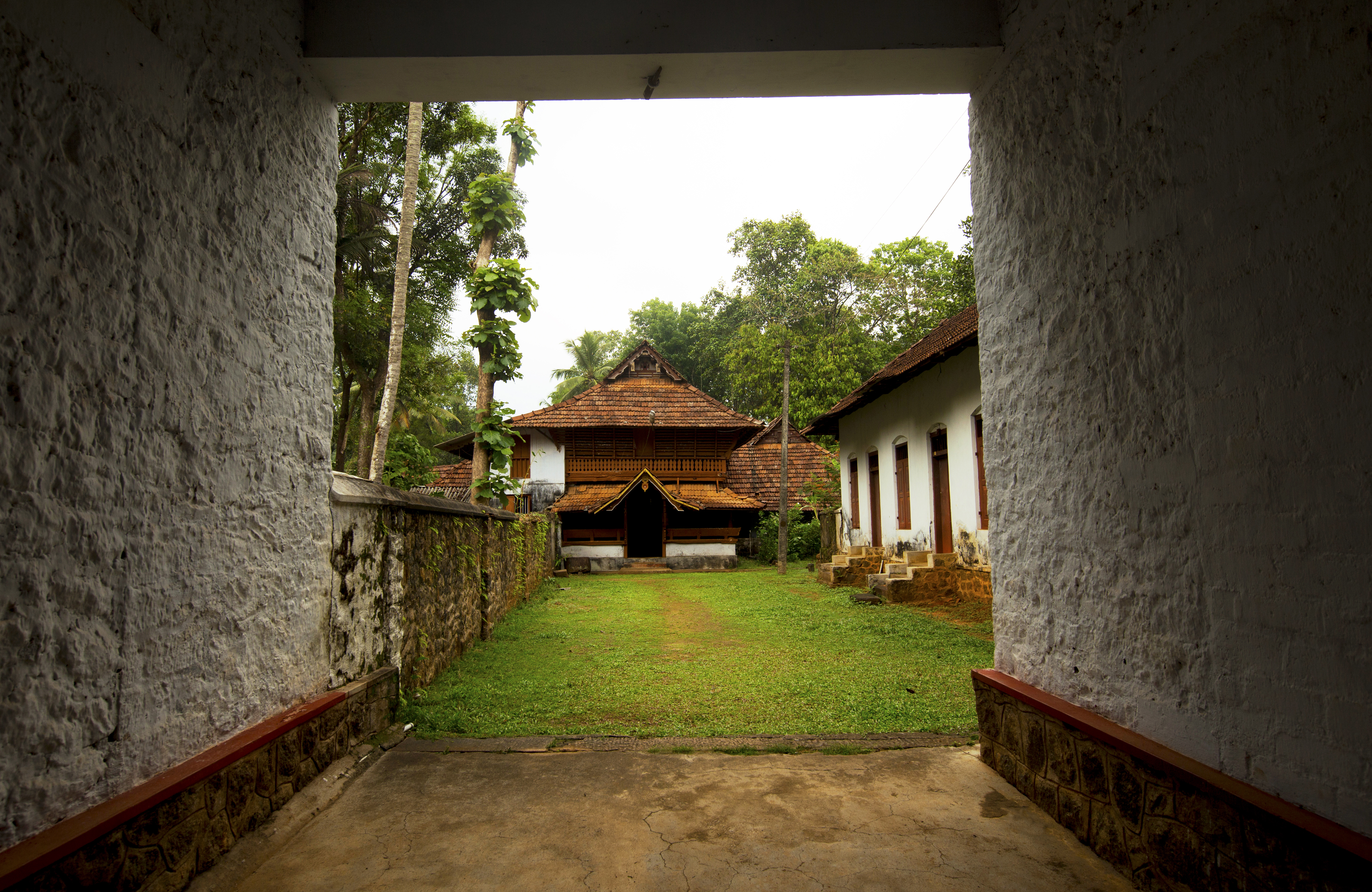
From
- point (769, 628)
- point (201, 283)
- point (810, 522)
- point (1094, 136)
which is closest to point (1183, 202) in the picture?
point (1094, 136)

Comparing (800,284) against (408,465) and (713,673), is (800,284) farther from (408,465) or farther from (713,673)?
(713,673)

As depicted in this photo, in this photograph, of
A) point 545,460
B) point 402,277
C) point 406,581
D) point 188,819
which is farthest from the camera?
point 545,460

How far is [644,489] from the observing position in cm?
1930

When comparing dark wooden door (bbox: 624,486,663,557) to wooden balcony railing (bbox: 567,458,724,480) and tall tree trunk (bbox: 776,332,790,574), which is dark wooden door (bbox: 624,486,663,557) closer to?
wooden balcony railing (bbox: 567,458,724,480)

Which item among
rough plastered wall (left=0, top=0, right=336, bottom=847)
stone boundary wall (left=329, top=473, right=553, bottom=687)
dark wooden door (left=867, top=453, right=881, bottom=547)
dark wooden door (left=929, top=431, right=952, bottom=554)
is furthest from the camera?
dark wooden door (left=867, top=453, right=881, bottom=547)

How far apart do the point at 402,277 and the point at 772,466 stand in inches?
624

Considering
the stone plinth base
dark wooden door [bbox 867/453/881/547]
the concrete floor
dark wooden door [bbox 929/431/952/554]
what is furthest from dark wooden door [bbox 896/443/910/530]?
the concrete floor

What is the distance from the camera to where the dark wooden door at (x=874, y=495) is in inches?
611

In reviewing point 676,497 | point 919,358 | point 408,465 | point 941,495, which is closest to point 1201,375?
point 919,358

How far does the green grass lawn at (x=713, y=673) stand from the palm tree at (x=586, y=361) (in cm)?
2442

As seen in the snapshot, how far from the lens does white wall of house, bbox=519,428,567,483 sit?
68.5ft

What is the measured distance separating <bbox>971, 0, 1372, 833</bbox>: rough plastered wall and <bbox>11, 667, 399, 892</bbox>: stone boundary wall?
344 centimetres

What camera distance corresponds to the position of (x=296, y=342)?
3695mm

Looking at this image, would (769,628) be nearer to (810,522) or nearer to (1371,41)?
(1371,41)
